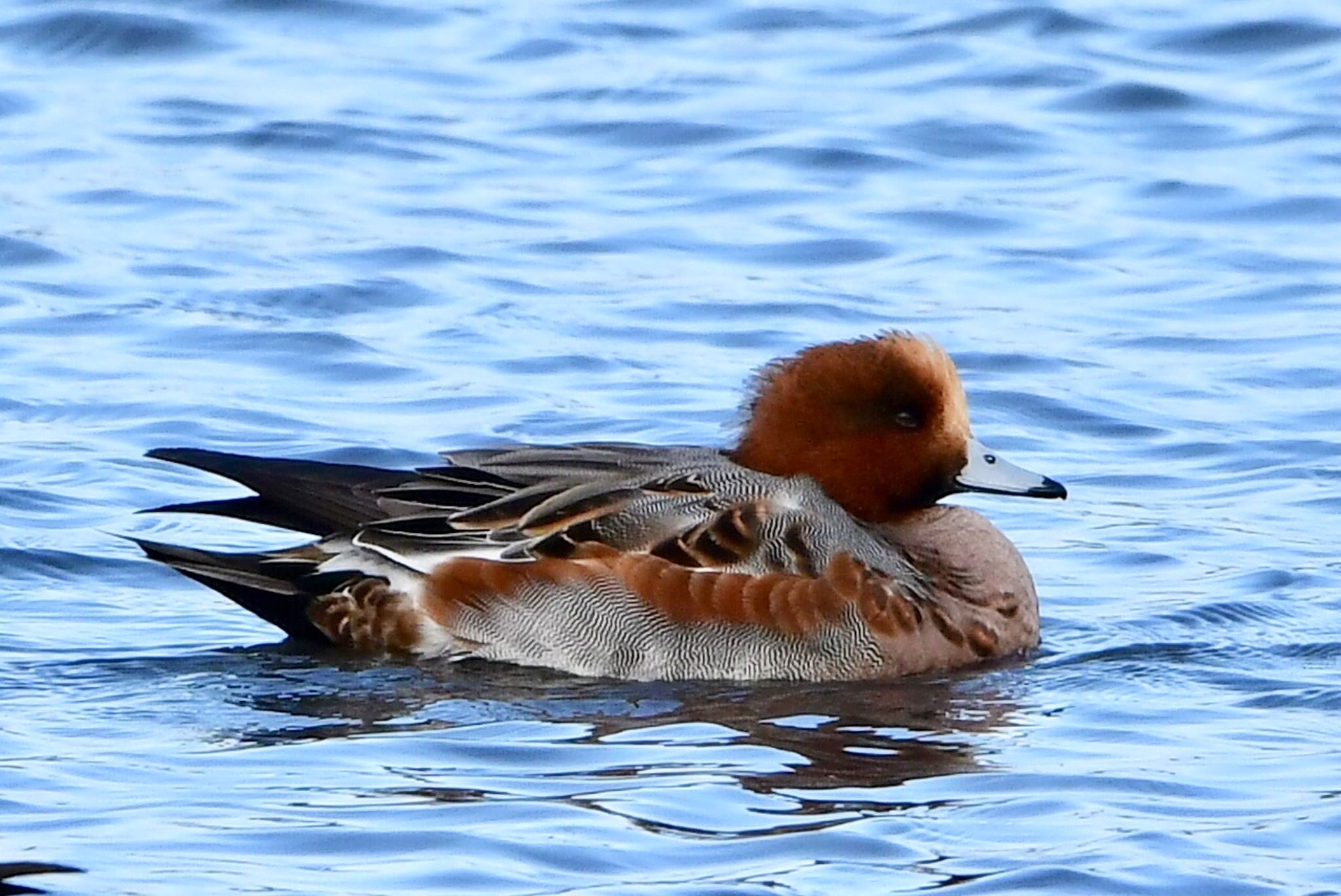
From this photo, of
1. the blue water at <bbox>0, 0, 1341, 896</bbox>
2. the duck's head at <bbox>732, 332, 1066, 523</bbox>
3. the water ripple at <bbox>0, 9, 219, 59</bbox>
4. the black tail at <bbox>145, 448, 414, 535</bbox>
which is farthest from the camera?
the water ripple at <bbox>0, 9, 219, 59</bbox>

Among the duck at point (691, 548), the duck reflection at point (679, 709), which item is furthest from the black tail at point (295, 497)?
the duck reflection at point (679, 709)

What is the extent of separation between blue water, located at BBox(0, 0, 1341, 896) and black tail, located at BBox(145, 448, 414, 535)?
0.39 meters

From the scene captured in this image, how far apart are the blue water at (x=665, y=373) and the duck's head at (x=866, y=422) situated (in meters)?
0.65

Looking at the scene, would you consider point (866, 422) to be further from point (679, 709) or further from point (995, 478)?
point (679, 709)

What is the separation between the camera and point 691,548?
8.22 m

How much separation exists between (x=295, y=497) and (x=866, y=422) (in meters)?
1.65

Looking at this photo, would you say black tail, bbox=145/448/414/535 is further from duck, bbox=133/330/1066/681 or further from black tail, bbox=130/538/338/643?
black tail, bbox=130/538/338/643

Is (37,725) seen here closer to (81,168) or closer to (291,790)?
(291,790)

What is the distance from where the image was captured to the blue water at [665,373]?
22.0ft

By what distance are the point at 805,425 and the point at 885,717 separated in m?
1.08

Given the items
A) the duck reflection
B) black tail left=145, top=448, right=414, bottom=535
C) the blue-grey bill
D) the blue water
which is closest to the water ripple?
the blue water

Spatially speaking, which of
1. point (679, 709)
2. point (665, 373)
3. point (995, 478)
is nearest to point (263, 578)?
point (679, 709)

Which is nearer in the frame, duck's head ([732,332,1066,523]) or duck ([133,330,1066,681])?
duck ([133,330,1066,681])

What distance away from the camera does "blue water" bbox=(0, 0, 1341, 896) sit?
6699 millimetres
